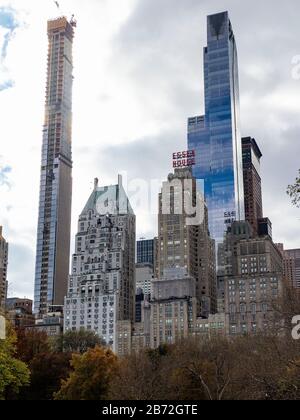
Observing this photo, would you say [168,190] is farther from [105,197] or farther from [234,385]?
[234,385]

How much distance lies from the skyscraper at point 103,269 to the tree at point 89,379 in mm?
111373

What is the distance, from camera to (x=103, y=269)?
18025 cm

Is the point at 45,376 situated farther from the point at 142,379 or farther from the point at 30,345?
the point at 142,379

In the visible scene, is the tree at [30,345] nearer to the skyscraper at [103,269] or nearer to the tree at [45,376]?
the tree at [45,376]

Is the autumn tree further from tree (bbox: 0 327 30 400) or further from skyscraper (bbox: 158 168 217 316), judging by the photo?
skyscraper (bbox: 158 168 217 316)

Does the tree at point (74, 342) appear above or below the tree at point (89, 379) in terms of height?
above

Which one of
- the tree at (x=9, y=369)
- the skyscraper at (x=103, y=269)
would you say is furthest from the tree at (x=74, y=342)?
the skyscraper at (x=103, y=269)

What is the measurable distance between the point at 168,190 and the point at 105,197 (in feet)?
101

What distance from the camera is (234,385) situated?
134ft

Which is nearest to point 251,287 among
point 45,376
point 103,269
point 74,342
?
point 103,269

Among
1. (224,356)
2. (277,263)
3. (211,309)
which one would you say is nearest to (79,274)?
(211,309)

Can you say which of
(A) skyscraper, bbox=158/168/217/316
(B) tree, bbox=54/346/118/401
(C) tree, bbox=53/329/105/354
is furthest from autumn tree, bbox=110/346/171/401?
(A) skyscraper, bbox=158/168/217/316

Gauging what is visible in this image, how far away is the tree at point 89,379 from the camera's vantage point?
51.0 m
